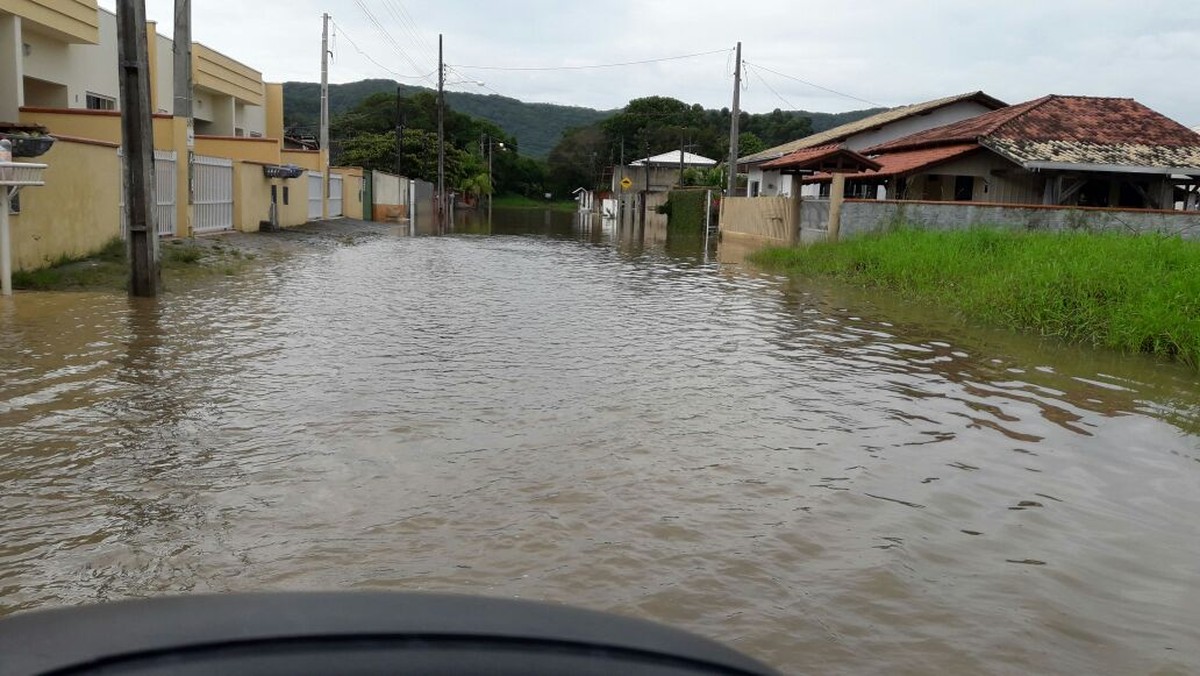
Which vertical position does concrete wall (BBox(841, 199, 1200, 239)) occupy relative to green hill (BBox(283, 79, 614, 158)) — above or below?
below

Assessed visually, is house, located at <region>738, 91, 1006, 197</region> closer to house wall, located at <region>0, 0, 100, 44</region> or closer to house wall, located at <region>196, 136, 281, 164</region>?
house wall, located at <region>196, 136, 281, 164</region>

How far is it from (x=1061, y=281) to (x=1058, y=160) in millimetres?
16345

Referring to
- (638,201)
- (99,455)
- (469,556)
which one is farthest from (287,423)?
(638,201)

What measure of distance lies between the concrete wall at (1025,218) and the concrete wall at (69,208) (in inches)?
583

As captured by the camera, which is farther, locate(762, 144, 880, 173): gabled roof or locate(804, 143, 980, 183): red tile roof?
locate(804, 143, 980, 183): red tile roof

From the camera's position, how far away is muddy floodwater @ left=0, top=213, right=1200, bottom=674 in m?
3.88

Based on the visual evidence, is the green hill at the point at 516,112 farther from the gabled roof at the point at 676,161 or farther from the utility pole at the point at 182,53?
the utility pole at the point at 182,53

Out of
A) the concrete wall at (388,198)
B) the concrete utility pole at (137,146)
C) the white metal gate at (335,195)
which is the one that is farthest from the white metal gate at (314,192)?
the concrete utility pole at (137,146)

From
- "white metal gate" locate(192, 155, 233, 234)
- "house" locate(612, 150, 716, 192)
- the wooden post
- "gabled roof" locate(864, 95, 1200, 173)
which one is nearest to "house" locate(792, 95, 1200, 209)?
"gabled roof" locate(864, 95, 1200, 173)

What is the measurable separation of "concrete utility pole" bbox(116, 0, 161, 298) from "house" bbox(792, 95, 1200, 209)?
696 inches

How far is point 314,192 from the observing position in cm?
3647

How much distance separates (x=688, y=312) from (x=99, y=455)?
8.60m

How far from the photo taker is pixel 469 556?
167 inches

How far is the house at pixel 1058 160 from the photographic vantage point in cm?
2708
